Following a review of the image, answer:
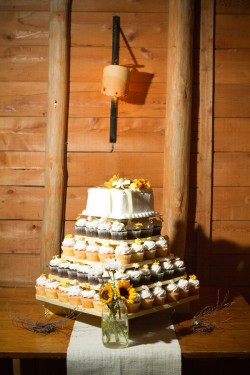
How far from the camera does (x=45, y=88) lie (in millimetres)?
3436

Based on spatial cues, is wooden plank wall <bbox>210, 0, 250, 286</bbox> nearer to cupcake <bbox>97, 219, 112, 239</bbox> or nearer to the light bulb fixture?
the light bulb fixture

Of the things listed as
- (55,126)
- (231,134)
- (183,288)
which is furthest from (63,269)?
(231,134)

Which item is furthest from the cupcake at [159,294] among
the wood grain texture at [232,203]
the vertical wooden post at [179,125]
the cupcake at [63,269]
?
the wood grain texture at [232,203]

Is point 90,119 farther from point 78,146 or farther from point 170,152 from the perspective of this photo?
point 170,152

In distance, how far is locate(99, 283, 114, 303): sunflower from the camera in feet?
7.45

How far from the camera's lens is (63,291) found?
2.59 m

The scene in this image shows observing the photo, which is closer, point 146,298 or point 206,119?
point 146,298

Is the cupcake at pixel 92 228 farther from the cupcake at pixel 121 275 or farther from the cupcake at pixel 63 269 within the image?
the cupcake at pixel 121 275

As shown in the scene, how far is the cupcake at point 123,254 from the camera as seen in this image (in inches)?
97.0

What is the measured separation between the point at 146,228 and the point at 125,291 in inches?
20.3

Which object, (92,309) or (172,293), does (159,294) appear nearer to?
(172,293)

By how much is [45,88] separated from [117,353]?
2133mm

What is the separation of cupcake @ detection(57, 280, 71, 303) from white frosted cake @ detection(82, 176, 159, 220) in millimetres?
455

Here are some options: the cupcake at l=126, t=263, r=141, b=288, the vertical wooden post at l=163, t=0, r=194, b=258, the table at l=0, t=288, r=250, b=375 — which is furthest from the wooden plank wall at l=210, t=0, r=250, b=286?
the cupcake at l=126, t=263, r=141, b=288
